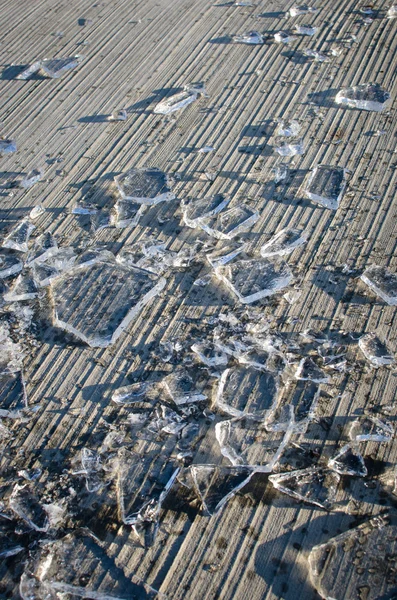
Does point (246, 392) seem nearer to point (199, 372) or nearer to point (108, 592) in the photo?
point (199, 372)

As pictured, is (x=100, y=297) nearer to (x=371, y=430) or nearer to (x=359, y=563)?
(x=371, y=430)

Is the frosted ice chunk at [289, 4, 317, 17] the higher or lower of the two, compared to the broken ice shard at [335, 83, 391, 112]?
higher

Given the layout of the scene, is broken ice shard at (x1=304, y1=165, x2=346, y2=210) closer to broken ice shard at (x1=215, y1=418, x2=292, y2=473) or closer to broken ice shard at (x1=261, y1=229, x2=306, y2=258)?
broken ice shard at (x1=261, y1=229, x2=306, y2=258)

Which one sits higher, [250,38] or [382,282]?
[250,38]

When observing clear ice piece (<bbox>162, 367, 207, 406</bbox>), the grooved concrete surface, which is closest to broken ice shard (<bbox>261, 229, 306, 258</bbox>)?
the grooved concrete surface

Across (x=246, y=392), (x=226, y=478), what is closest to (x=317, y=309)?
(x=246, y=392)

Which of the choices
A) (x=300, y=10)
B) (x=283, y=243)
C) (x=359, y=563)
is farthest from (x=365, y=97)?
(x=359, y=563)
